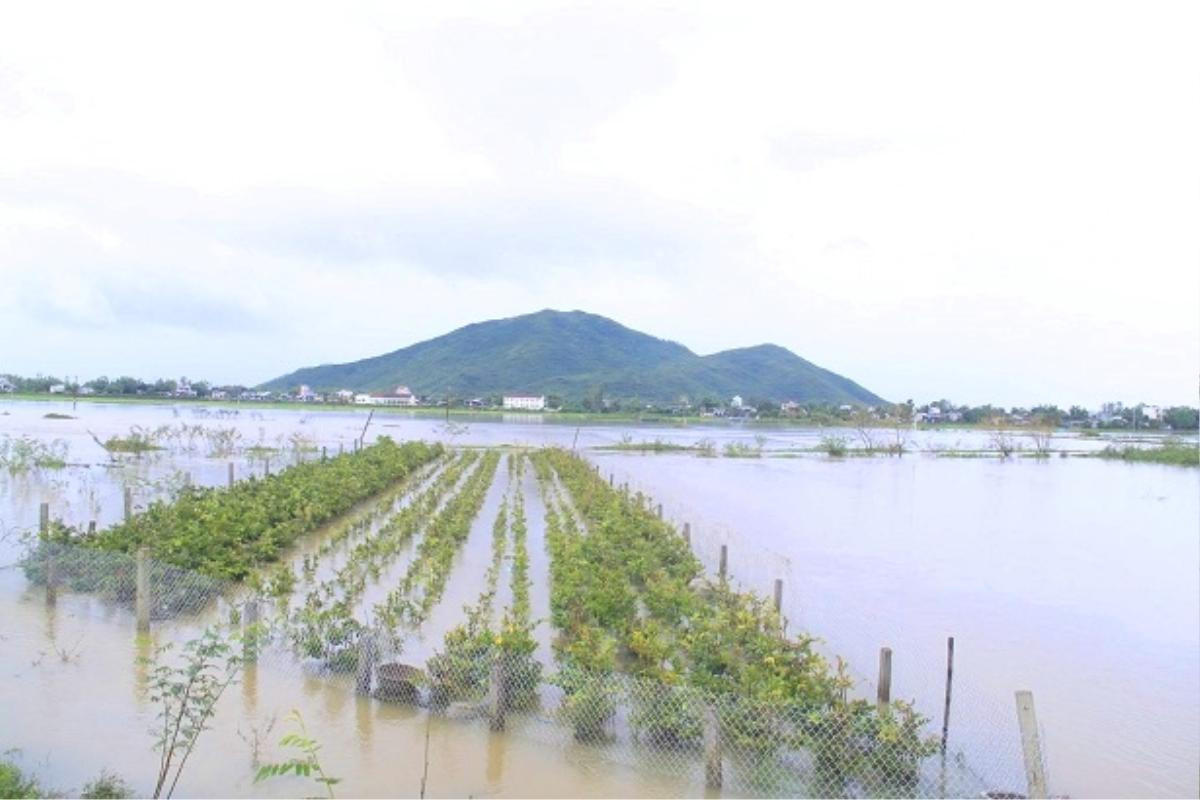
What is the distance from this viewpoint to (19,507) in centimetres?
1994

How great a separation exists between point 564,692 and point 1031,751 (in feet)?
13.3

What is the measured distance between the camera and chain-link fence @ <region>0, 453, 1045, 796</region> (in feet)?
22.7

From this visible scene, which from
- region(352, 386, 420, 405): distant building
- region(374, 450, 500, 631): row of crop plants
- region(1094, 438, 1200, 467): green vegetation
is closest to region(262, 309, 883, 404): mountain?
region(352, 386, 420, 405): distant building

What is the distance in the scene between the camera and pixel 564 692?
26.7ft

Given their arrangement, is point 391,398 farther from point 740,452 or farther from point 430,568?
point 430,568

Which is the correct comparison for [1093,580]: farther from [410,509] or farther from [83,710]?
[83,710]

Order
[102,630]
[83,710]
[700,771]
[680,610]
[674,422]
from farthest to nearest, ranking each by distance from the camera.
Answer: [674,422]
[680,610]
[102,630]
[83,710]
[700,771]

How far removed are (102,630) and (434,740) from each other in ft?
16.0

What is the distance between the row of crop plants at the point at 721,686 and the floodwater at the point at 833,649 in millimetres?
456

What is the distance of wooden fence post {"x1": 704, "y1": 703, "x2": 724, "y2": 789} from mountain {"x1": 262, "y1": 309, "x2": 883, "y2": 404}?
12555 cm

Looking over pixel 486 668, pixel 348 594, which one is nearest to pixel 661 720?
pixel 486 668

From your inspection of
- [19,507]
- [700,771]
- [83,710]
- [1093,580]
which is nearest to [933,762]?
[700,771]

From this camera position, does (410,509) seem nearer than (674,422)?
Yes

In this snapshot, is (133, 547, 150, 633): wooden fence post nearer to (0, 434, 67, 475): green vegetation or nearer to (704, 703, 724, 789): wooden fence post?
(704, 703, 724, 789): wooden fence post
